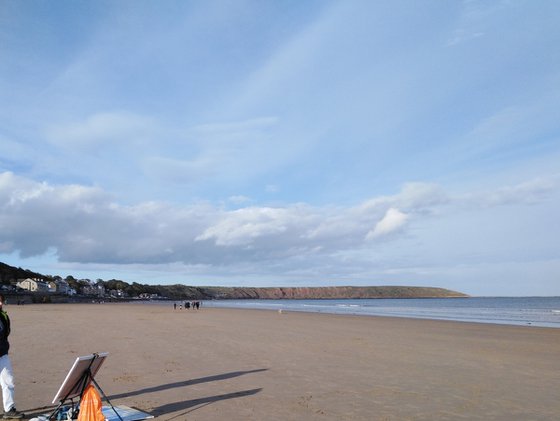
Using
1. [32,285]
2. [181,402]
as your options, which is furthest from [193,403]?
[32,285]

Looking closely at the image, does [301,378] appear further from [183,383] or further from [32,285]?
[32,285]

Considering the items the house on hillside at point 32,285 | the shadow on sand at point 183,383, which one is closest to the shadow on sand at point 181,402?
the shadow on sand at point 183,383

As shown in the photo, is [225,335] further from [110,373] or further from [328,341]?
[110,373]

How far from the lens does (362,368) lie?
12.8 m

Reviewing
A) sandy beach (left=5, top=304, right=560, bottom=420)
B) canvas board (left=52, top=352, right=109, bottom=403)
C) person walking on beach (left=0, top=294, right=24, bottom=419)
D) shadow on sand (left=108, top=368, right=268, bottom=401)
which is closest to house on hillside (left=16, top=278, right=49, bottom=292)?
sandy beach (left=5, top=304, right=560, bottom=420)

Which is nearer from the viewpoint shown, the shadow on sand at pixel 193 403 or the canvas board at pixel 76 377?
the canvas board at pixel 76 377

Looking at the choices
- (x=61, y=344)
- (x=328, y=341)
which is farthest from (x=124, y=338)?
(x=328, y=341)

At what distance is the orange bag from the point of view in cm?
673

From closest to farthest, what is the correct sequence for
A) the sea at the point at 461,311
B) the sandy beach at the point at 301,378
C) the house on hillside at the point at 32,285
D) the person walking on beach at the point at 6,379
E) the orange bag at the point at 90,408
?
the orange bag at the point at 90,408 < the person walking on beach at the point at 6,379 < the sandy beach at the point at 301,378 < the sea at the point at 461,311 < the house on hillside at the point at 32,285

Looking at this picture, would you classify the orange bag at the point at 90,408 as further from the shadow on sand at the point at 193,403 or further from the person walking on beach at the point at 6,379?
the person walking on beach at the point at 6,379

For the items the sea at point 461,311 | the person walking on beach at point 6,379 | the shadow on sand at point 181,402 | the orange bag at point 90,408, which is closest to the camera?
the orange bag at point 90,408

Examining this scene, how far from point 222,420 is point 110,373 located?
512 centimetres

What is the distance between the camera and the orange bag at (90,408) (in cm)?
673

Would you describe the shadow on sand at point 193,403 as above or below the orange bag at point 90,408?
below
